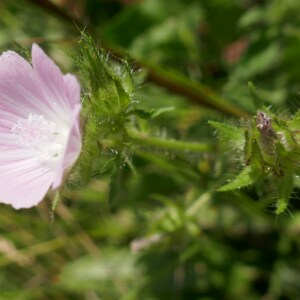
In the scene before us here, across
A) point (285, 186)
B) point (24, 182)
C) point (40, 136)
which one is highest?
point (40, 136)

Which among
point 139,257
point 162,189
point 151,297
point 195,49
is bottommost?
point 151,297

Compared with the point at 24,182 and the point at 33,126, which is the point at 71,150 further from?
the point at 33,126

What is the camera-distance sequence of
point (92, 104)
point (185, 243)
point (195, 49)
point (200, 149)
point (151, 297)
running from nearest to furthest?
1. point (92, 104)
2. point (200, 149)
3. point (185, 243)
4. point (151, 297)
5. point (195, 49)

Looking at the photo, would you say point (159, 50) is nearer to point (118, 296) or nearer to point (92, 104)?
point (118, 296)

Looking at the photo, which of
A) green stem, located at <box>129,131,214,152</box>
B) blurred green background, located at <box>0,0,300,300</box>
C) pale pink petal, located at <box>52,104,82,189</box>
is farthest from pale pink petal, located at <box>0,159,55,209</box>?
blurred green background, located at <box>0,0,300,300</box>

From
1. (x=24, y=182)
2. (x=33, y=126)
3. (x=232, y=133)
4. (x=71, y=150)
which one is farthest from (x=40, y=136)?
(x=232, y=133)

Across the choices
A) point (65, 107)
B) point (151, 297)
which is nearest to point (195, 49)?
point (151, 297)
